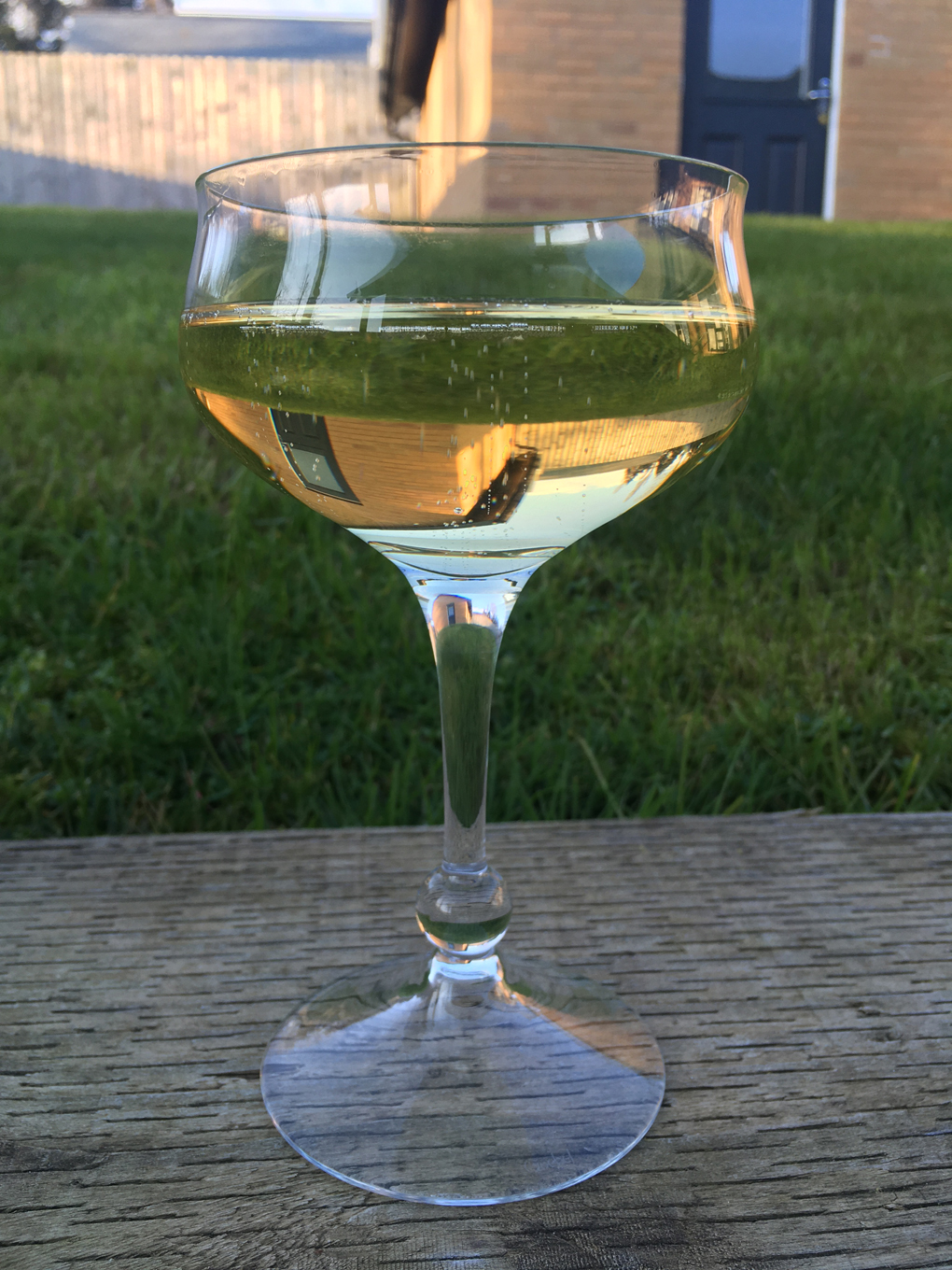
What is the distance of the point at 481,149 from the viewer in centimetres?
62

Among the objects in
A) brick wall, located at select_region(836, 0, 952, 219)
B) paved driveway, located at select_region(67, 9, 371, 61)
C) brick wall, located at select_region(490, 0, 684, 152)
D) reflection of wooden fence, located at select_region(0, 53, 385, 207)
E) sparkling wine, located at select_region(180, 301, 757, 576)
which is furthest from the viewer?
paved driveway, located at select_region(67, 9, 371, 61)

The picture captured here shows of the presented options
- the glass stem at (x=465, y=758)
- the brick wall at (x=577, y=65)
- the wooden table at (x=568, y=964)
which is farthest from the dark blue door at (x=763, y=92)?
the glass stem at (x=465, y=758)

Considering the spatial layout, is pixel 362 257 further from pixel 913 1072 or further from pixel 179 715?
pixel 179 715

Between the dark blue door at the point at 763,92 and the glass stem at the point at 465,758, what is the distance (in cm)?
718

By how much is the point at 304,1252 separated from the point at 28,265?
4.97 m

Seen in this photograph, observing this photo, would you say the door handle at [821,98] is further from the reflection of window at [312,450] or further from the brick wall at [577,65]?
the reflection of window at [312,450]

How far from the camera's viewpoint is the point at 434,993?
2.68 ft

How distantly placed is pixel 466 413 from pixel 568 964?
1.73 feet

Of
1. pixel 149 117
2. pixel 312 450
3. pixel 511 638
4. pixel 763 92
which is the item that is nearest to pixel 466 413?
pixel 312 450

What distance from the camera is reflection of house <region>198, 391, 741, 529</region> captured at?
537 mm

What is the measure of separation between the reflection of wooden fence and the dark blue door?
7442 mm

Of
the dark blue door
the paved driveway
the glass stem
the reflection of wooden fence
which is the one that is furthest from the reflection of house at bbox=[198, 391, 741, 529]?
the paved driveway

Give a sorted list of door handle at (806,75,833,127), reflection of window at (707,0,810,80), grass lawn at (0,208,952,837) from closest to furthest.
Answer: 1. grass lawn at (0,208,952,837)
2. reflection of window at (707,0,810,80)
3. door handle at (806,75,833,127)

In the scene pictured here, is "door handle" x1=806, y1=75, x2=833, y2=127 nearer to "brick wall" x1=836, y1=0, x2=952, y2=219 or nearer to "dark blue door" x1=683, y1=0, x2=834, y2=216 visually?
"dark blue door" x1=683, y1=0, x2=834, y2=216
